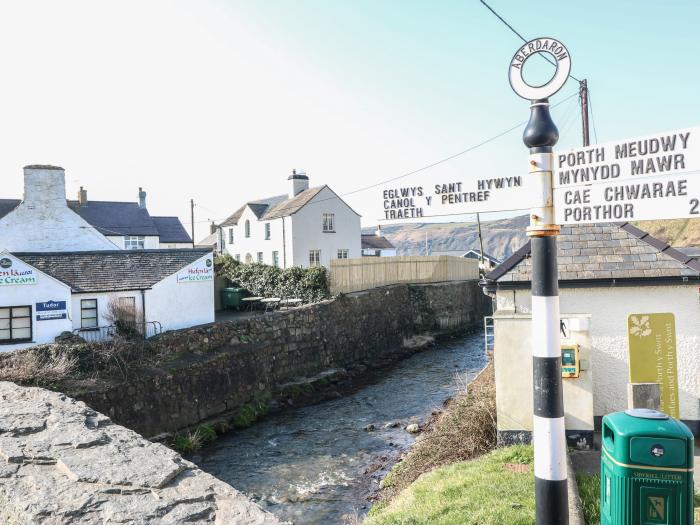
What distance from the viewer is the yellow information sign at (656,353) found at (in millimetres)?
9547

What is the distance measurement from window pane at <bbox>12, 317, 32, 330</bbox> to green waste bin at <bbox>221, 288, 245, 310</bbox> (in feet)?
44.6

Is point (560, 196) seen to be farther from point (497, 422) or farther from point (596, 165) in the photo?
point (497, 422)

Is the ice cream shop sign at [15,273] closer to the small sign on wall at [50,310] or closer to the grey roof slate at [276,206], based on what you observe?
the small sign on wall at [50,310]

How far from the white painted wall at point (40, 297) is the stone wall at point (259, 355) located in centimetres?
462

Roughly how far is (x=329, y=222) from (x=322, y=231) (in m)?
0.95

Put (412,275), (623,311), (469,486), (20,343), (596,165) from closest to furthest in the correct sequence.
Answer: (596,165) < (469,486) < (623,311) < (20,343) < (412,275)

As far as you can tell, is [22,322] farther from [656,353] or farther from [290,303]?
[656,353]

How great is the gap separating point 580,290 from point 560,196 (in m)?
7.58

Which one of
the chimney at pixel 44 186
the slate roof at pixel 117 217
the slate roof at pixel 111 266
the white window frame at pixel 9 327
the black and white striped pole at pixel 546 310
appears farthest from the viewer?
the slate roof at pixel 117 217

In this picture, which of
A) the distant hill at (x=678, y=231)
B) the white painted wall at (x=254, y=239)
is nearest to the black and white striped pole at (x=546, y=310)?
the white painted wall at (x=254, y=239)

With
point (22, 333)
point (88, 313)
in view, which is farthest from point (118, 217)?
point (22, 333)

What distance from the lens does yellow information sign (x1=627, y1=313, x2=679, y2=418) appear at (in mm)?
9547

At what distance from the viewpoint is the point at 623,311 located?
33.8 feet

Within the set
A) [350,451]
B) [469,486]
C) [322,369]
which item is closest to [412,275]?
[322,369]
